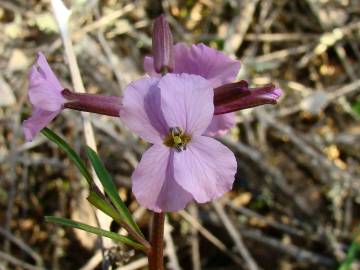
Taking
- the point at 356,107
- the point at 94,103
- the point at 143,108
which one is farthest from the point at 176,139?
the point at 356,107

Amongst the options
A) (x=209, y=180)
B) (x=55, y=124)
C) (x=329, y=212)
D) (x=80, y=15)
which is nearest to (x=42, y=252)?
(x=55, y=124)

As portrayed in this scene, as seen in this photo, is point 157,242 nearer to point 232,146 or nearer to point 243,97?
point 243,97

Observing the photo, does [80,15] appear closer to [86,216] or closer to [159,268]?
[86,216]

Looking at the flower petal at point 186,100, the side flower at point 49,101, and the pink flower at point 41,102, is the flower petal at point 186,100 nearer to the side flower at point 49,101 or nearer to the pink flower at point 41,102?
the side flower at point 49,101

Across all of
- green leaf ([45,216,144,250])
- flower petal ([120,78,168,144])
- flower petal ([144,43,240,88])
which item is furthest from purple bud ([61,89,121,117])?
green leaf ([45,216,144,250])

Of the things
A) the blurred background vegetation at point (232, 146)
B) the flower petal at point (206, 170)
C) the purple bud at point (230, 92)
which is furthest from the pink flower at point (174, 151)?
the blurred background vegetation at point (232, 146)

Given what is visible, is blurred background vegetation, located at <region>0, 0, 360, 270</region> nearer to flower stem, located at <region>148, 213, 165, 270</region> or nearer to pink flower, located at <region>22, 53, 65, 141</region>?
flower stem, located at <region>148, 213, 165, 270</region>
